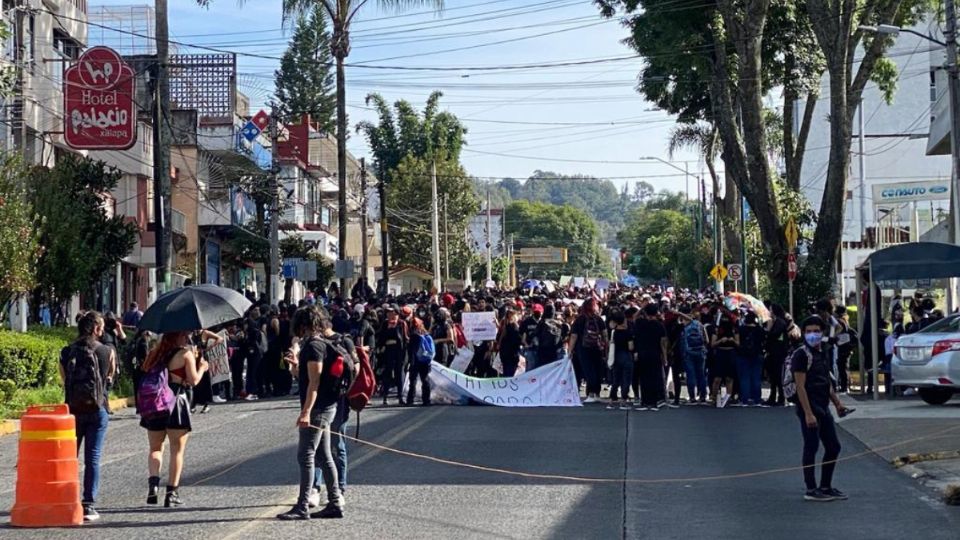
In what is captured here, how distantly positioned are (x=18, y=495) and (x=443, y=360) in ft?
49.8

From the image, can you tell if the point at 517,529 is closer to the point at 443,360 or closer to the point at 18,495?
the point at 18,495

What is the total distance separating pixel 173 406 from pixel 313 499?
1.47 m

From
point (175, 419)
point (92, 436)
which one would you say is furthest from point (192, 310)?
point (92, 436)

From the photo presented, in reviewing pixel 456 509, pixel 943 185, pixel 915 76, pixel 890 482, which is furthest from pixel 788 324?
pixel 915 76

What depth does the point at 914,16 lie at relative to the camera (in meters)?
37.2

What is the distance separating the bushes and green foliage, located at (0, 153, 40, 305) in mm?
1069

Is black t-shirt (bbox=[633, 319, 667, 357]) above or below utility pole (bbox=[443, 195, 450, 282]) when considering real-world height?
below

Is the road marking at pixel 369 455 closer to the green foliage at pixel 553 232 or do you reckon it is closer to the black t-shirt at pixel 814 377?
the black t-shirt at pixel 814 377

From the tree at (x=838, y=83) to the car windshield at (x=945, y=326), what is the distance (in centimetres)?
766

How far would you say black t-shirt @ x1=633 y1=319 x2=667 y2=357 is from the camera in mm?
22188

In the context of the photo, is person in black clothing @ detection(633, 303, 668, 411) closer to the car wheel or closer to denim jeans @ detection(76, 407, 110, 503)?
the car wheel

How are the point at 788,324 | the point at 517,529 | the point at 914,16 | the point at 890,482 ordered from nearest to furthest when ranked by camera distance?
1. the point at 517,529
2. the point at 890,482
3. the point at 788,324
4. the point at 914,16

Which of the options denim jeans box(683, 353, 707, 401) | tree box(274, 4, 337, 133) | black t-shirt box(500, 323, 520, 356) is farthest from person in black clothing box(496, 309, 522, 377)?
tree box(274, 4, 337, 133)

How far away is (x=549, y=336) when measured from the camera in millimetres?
25266
